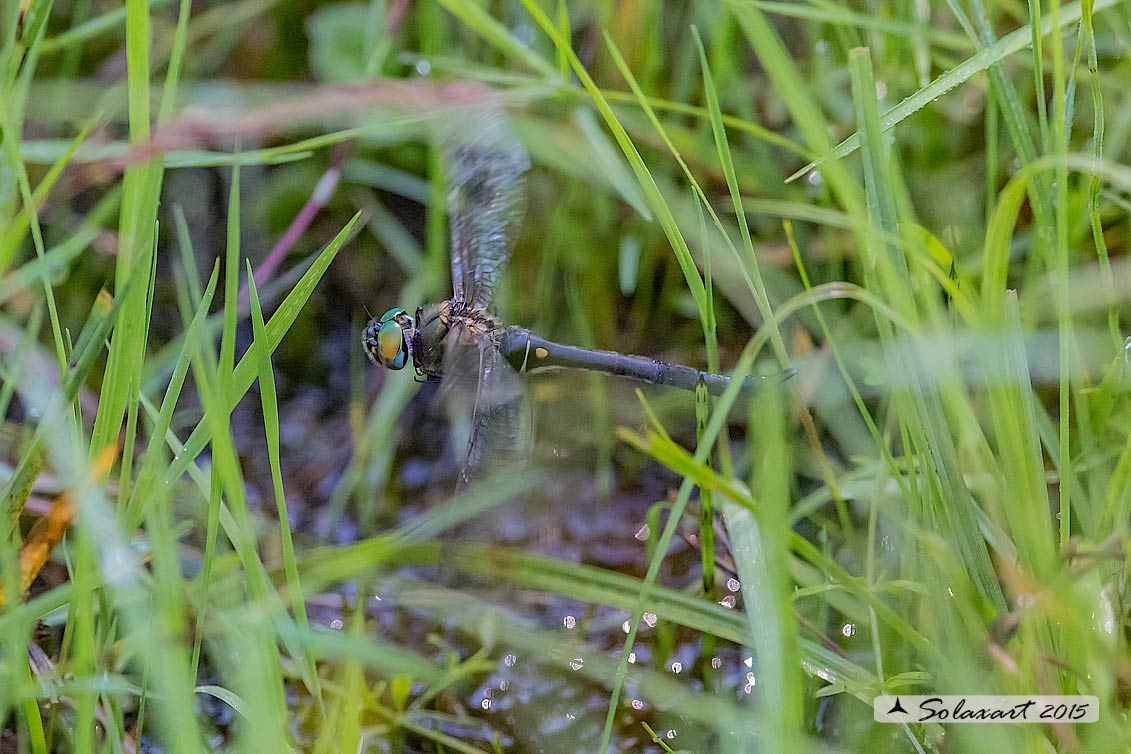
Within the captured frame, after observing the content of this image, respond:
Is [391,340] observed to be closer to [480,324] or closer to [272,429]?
[480,324]

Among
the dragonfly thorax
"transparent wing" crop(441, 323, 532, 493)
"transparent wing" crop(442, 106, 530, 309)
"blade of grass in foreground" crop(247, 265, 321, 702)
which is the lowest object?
"blade of grass in foreground" crop(247, 265, 321, 702)

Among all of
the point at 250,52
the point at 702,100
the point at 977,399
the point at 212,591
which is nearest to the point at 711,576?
the point at 977,399

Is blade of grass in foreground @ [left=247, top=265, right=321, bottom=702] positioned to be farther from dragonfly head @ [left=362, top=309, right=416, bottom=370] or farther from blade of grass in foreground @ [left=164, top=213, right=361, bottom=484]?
dragonfly head @ [left=362, top=309, right=416, bottom=370]

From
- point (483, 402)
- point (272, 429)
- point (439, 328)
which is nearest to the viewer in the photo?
point (272, 429)

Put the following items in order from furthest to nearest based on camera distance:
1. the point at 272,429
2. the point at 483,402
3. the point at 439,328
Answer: the point at 439,328, the point at 483,402, the point at 272,429

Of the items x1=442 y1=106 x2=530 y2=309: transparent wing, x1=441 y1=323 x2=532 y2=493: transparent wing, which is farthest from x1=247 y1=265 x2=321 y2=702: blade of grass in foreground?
x1=442 y1=106 x2=530 y2=309: transparent wing

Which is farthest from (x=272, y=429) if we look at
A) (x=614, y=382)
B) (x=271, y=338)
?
(x=614, y=382)
